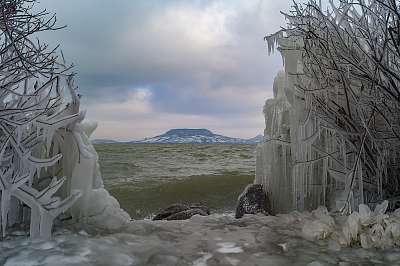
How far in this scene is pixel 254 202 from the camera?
7828 mm

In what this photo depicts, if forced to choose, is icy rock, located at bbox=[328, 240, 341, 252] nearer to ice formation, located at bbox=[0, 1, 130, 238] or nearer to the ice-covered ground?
the ice-covered ground

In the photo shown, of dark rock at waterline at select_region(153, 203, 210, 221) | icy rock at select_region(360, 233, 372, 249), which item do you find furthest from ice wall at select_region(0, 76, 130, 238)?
icy rock at select_region(360, 233, 372, 249)

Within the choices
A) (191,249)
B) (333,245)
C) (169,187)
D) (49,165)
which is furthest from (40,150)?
(169,187)

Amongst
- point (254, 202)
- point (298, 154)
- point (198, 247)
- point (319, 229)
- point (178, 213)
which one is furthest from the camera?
point (178, 213)

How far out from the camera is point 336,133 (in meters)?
5.58

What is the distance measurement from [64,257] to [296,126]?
415 cm

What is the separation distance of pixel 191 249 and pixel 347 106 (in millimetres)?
2838

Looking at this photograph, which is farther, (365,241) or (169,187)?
(169,187)

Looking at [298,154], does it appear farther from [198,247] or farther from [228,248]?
[198,247]

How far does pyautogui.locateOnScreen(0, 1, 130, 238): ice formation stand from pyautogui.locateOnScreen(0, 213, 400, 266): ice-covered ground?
424 millimetres

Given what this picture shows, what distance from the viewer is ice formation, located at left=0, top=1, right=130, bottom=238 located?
4.60m

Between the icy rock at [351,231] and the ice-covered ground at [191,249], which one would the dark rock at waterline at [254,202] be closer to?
the ice-covered ground at [191,249]

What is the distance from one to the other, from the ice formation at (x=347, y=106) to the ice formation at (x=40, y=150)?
310 centimetres

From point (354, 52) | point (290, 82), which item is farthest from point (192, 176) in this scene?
point (354, 52)
